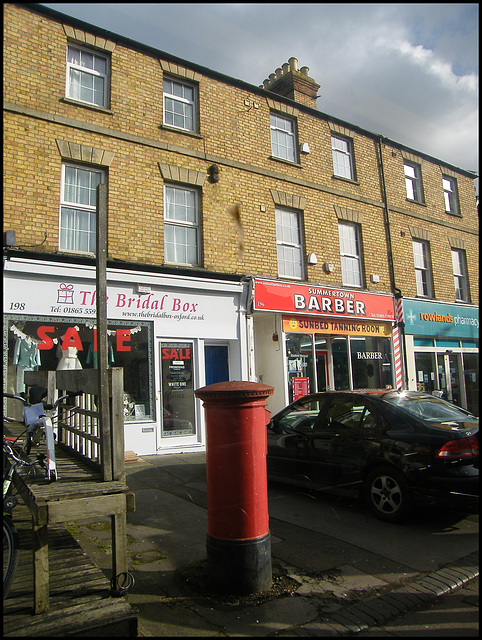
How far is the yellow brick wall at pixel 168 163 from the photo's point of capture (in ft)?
30.6

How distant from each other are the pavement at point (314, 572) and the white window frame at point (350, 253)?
8.58m

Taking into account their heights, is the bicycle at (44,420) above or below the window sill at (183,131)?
below

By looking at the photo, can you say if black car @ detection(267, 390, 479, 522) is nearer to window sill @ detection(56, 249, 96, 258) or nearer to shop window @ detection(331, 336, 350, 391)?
window sill @ detection(56, 249, 96, 258)

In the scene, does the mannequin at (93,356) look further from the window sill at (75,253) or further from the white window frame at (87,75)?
the white window frame at (87,75)

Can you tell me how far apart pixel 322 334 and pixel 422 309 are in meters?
4.32

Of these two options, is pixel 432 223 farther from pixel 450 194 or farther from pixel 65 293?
pixel 65 293

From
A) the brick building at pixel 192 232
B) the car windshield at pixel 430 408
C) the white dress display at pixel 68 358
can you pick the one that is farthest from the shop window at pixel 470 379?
the white dress display at pixel 68 358

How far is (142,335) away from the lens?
10227 millimetres

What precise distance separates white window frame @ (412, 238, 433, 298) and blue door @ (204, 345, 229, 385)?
7769mm

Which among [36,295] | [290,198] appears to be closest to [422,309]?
[290,198]

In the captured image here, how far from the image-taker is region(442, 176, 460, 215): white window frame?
17864 millimetres

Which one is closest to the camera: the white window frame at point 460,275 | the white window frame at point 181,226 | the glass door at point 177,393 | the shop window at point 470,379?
the glass door at point 177,393

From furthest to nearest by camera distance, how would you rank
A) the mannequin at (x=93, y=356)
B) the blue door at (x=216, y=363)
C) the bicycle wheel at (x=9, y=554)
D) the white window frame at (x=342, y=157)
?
1. the white window frame at (x=342, y=157)
2. the blue door at (x=216, y=363)
3. the mannequin at (x=93, y=356)
4. the bicycle wheel at (x=9, y=554)

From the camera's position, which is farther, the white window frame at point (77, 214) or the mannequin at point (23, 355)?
the white window frame at point (77, 214)
